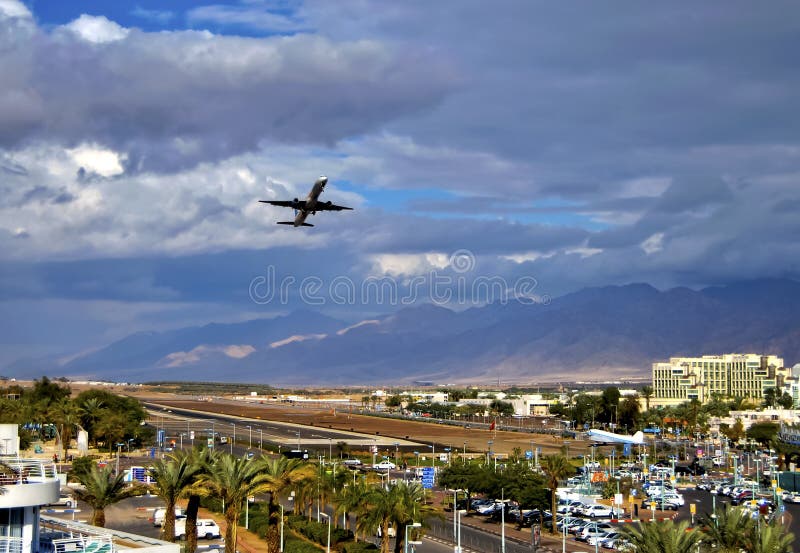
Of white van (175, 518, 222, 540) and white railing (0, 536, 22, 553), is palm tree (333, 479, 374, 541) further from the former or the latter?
white railing (0, 536, 22, 553)

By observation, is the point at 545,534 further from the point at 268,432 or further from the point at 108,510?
the point at 268,432

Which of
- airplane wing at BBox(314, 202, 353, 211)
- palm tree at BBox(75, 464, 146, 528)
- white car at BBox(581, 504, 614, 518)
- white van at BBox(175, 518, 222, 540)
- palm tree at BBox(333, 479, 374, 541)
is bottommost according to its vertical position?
white car at BBox(581, 504, 614, 518)

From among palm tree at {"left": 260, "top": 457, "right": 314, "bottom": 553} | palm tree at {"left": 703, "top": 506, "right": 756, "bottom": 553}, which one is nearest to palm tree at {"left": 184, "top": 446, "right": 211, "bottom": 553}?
palm tree at {"left": 260, "top": 457, "right": 314, "bottom": 553}

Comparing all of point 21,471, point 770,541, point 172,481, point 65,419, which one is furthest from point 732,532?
point 65,419

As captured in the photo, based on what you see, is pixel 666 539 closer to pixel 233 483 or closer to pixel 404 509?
pixel 404 509

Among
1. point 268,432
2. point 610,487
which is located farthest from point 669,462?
point 268,432

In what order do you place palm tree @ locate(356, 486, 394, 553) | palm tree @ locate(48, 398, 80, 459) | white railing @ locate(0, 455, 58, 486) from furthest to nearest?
palm tree @ locate(48, 398, 80, 459) → palm tree @ locate(356, 486, 394, 553) → white railing @ locate(0, 455, 58, 486)

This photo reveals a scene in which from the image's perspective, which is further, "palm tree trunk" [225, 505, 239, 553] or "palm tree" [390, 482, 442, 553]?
"palm tree" [390, 482, 442, 553]

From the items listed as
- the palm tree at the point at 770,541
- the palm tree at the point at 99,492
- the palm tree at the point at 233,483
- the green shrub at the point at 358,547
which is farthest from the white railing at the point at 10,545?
the green shrub at the point at 358,547

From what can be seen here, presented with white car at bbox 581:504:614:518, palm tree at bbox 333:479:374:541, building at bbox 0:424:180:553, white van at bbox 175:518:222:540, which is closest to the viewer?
building at bbox 0:424:180:553
